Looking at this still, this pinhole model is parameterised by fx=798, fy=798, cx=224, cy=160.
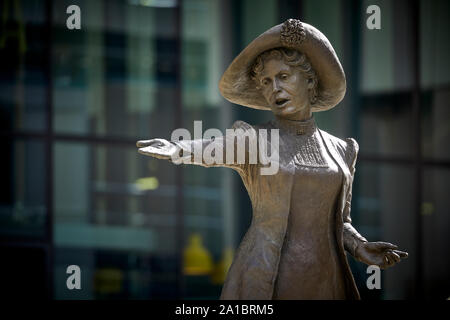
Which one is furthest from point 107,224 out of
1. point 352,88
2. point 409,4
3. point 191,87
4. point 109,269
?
point 409,4

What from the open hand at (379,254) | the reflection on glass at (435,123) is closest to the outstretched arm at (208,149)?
the open hand at (379,254)

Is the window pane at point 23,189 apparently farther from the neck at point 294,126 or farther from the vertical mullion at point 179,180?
the neck at point 294,126

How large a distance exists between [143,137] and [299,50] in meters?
5.05

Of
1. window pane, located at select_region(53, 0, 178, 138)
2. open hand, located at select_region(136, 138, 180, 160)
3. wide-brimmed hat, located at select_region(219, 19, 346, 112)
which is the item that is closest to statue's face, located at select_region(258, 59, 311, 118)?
wide-brimmed hat, located at select_region(219, 19, 346, 112)

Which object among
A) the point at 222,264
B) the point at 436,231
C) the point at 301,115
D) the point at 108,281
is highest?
the point at 301,115

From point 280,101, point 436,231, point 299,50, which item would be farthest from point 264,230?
point 436,231

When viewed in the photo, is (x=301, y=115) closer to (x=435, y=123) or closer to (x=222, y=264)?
(x=222, y=264)

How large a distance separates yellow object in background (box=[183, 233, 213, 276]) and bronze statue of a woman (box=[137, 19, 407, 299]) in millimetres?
4877

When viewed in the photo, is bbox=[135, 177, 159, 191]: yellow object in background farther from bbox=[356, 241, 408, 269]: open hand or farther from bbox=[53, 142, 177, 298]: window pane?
bbox=[356, 241, 408, 269]: open hand

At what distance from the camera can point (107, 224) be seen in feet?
29.7

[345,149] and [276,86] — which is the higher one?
[276,86]

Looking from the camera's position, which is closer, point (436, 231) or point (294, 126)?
point (294, 126)

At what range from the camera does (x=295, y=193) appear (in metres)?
4.28
